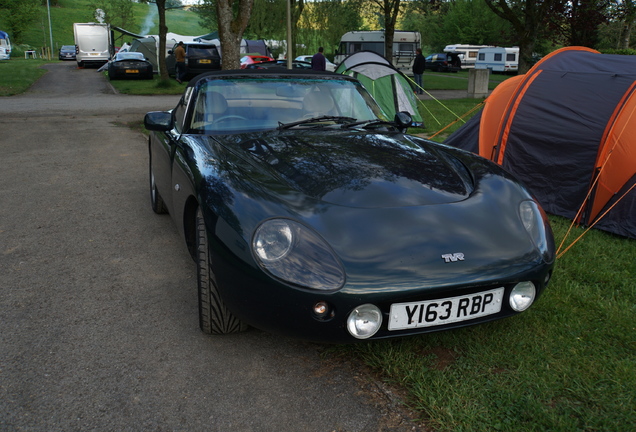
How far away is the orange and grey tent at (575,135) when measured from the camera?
4871 mm

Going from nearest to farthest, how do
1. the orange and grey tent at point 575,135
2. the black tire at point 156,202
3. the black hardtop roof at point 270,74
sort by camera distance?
the black hardtop roof at point 270,74 < the orange and grey tent at point 575,135 < the black tire at point 156,202

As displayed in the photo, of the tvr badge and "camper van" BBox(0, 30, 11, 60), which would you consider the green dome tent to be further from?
"camper van" BBox(0, 30, 11, 60)

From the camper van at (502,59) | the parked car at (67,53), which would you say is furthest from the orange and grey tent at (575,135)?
the parked car at (67,53)

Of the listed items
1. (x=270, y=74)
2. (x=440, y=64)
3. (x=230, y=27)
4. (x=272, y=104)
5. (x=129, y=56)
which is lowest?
(x=272, y=104)

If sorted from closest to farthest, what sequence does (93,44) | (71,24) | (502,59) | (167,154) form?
1. (167,154)
2. (93,44)
3. (502,59)
4. (71,24)

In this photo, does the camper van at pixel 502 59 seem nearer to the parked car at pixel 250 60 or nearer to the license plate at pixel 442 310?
the parked car at pixel 250 60

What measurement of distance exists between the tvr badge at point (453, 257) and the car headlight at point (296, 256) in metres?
0.47

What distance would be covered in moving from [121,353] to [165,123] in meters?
1.85

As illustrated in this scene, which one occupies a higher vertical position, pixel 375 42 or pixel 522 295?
pixel 375 42

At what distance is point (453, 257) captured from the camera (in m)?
2.48

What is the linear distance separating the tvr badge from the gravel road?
2.12ft

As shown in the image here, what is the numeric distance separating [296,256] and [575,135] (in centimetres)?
395

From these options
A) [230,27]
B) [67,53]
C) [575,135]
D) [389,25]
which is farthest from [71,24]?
[575,135]

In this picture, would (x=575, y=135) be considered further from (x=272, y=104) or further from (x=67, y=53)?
(x=67, y=53)
